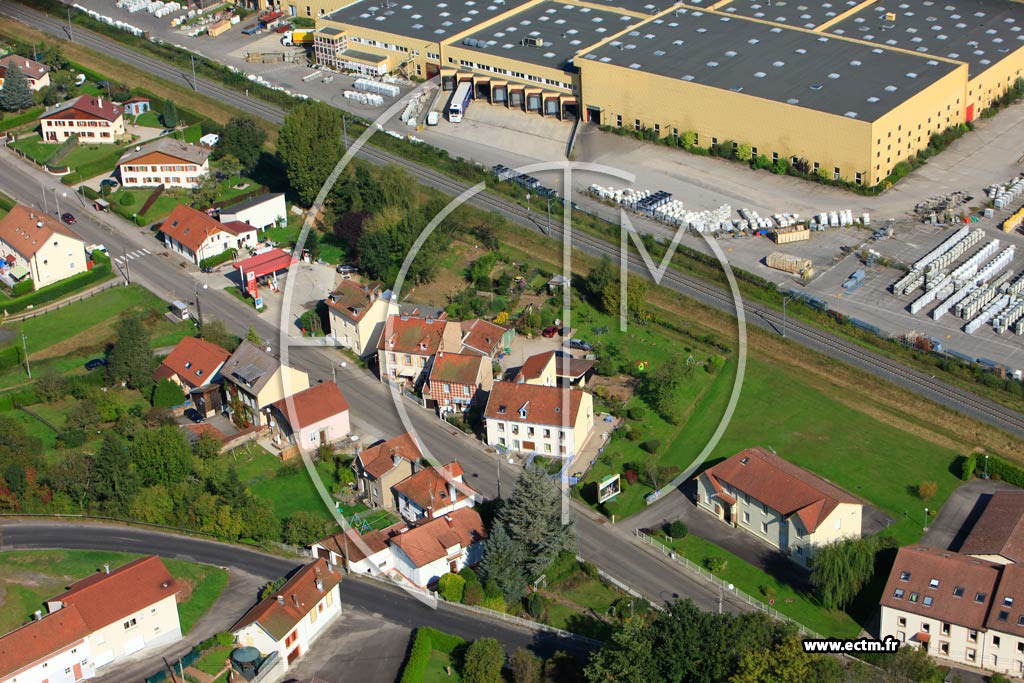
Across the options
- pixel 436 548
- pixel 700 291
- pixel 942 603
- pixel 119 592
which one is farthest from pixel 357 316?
pixel 942 603

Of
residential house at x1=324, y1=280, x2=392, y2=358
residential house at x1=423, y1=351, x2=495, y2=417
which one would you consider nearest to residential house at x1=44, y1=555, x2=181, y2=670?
residential house at x1=423, y1=351, x2=495, y2=417

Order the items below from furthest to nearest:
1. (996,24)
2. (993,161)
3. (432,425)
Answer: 1. (996,24)
2. (993,161)
3. (432,425)

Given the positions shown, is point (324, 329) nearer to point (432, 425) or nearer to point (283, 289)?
point (283, 289)

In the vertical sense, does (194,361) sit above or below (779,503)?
above

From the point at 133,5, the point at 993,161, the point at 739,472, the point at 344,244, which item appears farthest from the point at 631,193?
the point at 133,5

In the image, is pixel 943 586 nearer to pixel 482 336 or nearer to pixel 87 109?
pixel 482 336
